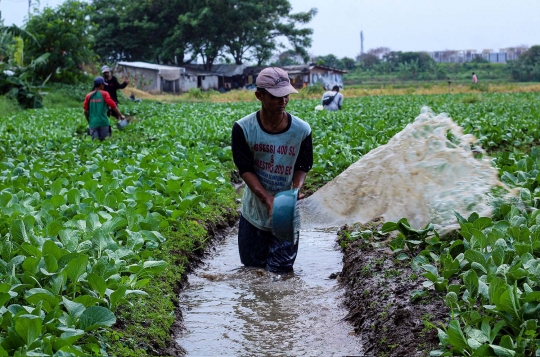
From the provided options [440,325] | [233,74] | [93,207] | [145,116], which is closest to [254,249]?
[93,207]

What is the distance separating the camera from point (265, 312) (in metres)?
5.15

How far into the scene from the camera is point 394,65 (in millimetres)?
74312

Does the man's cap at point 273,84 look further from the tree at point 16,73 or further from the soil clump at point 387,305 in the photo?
the tree at point 16,73

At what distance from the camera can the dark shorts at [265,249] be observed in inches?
223

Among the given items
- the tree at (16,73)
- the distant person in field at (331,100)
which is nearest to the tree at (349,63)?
the tree at (16,73)

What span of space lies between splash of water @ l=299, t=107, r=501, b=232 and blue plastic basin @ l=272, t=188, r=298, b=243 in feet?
3.80

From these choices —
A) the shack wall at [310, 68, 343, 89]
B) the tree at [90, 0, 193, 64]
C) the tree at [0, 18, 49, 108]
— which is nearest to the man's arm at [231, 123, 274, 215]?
the tree at [0, 18, 49, 108]

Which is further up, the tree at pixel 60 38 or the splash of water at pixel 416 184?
the tree at pixel 60 38

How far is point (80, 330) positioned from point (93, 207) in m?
2.55

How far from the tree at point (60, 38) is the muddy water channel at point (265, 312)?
2690cm

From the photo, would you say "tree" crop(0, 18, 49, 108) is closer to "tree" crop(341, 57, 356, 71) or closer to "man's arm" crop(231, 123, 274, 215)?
"man's arm" crop(231, 123, 274, 215)

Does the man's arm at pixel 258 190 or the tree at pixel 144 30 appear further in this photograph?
the tree at pixel 144 30

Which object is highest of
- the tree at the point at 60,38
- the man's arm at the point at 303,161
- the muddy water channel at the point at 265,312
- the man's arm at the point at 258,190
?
the tree at the point at 60,38

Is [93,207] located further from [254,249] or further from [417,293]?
[417,293]
